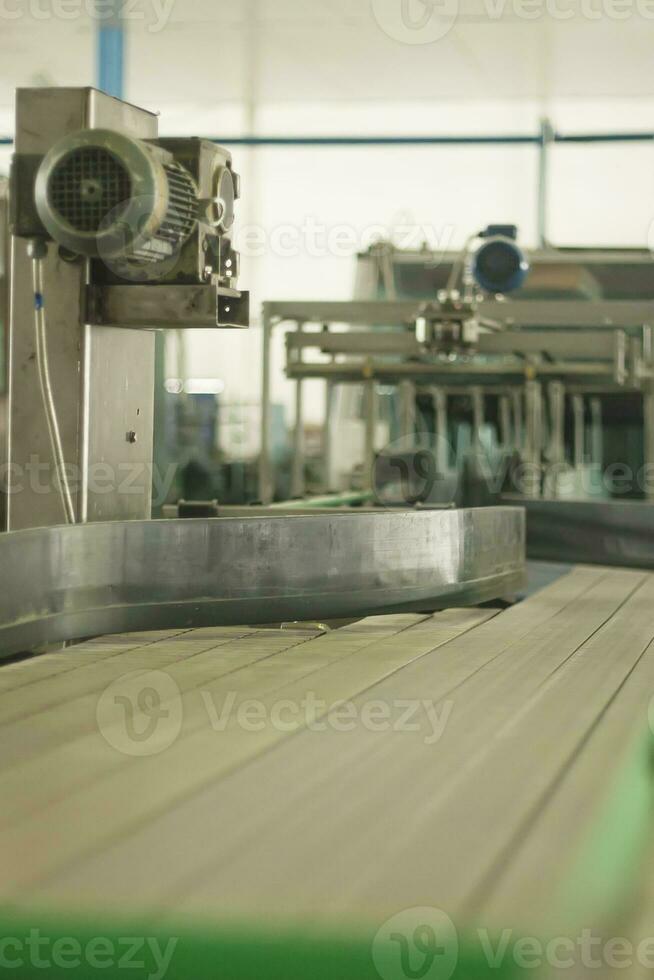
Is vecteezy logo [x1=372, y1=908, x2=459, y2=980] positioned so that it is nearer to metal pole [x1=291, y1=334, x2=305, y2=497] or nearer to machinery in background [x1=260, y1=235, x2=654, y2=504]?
machinery in background [x1=260, y1=235, x2=654, y2=504]

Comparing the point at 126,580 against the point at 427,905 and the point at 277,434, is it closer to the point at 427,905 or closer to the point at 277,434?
the point at 427,905

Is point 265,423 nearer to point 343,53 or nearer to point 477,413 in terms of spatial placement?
point 477,413

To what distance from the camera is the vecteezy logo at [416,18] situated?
7.85 metres

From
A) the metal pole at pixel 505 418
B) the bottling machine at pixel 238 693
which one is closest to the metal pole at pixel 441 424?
the metal pole at pixel 505 418

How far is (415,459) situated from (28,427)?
5.65 ft

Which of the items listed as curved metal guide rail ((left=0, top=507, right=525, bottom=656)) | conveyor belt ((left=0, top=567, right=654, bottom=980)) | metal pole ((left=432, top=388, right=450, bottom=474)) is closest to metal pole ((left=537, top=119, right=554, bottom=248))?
metal pole ((left=432, top=388, right=450, bottom=474))

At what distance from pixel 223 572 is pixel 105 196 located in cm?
67

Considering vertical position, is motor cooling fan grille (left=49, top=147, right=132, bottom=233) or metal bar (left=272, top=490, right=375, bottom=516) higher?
motor cooling fan grille (left=49, top=147, right=132, bottom=233)

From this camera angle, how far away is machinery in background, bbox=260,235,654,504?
4527 mm

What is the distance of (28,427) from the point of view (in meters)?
2.32

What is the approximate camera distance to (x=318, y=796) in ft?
3.97

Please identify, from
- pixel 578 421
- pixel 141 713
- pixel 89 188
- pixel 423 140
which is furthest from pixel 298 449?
pixel 423 140

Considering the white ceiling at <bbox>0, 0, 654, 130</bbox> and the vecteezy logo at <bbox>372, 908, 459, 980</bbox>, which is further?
the white ceiling at <bbox>0, 0, 654, 130</bbox>

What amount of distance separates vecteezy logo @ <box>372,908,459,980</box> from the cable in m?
1.49
